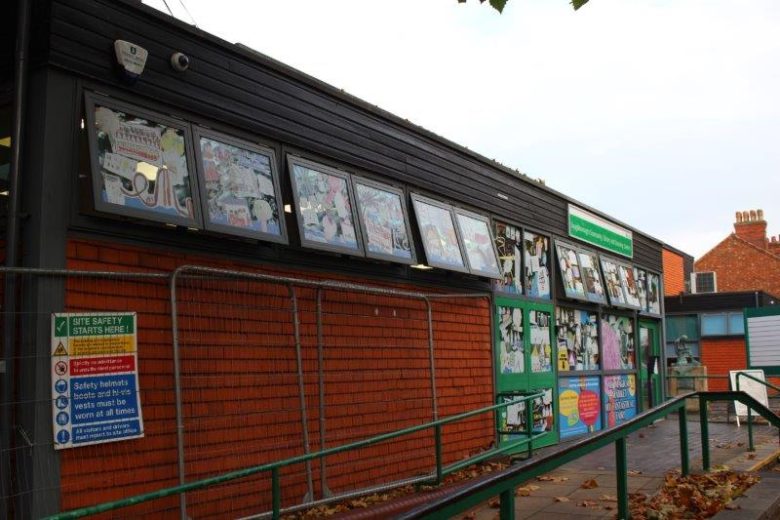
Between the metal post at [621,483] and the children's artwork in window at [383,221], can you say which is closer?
the metal post at [621,483]

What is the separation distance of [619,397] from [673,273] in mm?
23936

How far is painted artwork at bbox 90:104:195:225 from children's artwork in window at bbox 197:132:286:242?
24cm

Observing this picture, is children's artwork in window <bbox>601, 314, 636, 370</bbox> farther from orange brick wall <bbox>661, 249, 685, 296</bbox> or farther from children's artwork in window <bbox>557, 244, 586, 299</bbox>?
orange brick wall <bbox>661, 249, 685, 296</bbox>

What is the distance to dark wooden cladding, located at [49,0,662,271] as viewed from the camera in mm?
5926

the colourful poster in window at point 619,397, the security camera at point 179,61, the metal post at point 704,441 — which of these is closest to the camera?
the security camera at point 179,61

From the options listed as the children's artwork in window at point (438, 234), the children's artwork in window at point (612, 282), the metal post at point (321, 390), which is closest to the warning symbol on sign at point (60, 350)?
the metal post at point (321, 390)

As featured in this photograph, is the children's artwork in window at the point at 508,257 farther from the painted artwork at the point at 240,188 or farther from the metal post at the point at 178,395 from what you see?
the metal post at the point at 178,395

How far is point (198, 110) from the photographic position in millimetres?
6793

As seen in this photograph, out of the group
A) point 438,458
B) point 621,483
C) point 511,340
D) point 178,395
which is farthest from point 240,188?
point 511,340

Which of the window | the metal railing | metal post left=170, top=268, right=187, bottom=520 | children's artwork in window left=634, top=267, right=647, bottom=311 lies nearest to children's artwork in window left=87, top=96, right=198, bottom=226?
metal post left=170, top=268, right=187, bottom=520

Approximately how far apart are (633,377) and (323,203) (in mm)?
10444

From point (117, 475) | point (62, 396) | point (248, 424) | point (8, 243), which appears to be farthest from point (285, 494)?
point (8, 243)

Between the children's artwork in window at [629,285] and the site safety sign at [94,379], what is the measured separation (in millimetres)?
12012

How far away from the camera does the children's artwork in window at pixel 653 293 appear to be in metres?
17.8
